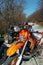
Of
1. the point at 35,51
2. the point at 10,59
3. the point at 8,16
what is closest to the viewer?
the point at 10,59

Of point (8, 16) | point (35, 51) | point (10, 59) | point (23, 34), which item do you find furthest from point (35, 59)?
point (8, 16)

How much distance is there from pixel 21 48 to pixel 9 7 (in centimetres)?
1515

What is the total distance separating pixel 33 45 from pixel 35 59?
476 mm

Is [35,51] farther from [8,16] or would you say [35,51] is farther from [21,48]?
[8,16]

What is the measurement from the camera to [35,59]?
6762 mm

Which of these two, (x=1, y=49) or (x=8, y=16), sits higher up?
(x=8, y=16)

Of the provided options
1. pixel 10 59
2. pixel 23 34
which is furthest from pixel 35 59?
pixel 10 59

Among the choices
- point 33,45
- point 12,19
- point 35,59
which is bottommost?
point 35,59

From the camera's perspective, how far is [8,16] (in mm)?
19984

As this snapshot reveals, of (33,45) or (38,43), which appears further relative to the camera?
(38,43)

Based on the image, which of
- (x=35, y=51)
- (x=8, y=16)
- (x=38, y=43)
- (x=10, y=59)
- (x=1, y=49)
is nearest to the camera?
(x=10, y=59)

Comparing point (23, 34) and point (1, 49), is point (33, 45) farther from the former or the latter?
point (1, 49)

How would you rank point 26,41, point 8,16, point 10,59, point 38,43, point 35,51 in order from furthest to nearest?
1. point 8,16
2. point 38,43
3. point 35,51
4. point 26,41
5. point 10,59

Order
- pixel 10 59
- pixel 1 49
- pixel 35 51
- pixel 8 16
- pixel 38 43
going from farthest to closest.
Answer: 1. pixel 8 16
2. pixel 38 43
3. pixel 35 51
4. pixel 1 49
5. pixel 10 59
